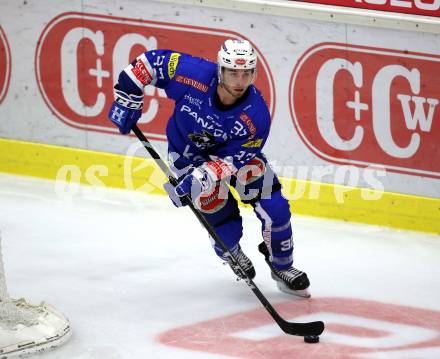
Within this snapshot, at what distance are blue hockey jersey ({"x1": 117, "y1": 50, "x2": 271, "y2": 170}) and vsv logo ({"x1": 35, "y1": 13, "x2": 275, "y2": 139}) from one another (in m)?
1.41

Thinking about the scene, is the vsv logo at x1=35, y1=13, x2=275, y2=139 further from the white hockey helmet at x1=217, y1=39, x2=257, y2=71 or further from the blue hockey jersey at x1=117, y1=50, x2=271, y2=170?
the white hockey helmet at x1=217, y1=39, x2=257, y2=71

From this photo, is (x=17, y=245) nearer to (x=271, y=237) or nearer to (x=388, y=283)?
(x=271, y=237)

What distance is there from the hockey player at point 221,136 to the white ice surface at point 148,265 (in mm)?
271

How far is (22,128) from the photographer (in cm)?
664

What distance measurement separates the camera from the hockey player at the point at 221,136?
454 cm

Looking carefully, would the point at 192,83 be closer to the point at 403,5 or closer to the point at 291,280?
the point at 291,280

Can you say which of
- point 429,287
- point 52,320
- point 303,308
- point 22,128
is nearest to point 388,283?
point 429,287

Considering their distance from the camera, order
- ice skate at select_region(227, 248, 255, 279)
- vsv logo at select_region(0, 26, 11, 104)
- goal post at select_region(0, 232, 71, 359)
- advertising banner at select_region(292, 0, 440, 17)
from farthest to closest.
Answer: vsv logo at select_region(0, 26, 11, 104), advertising banner at select_region(292, 0, 440, 17), ice skate at select_region(227, 248, 255, 279), goal post at select_region(0, 232, 71, 359)

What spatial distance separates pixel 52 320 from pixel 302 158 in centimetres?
214

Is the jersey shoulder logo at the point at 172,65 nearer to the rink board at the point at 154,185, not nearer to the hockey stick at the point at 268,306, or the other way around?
the hockey stick at the point at 268,306

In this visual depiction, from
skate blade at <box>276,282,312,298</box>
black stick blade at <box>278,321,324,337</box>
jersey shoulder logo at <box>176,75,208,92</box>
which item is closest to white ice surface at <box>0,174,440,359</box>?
skate blade at <box>276,282,312,298</box>

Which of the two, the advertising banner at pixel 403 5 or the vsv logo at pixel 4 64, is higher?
the advertising banner at pixel 403 5

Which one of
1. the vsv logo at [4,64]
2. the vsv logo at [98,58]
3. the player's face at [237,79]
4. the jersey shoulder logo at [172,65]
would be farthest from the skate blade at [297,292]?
the vsv logo at [4,64]

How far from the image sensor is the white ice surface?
15.1 ft
